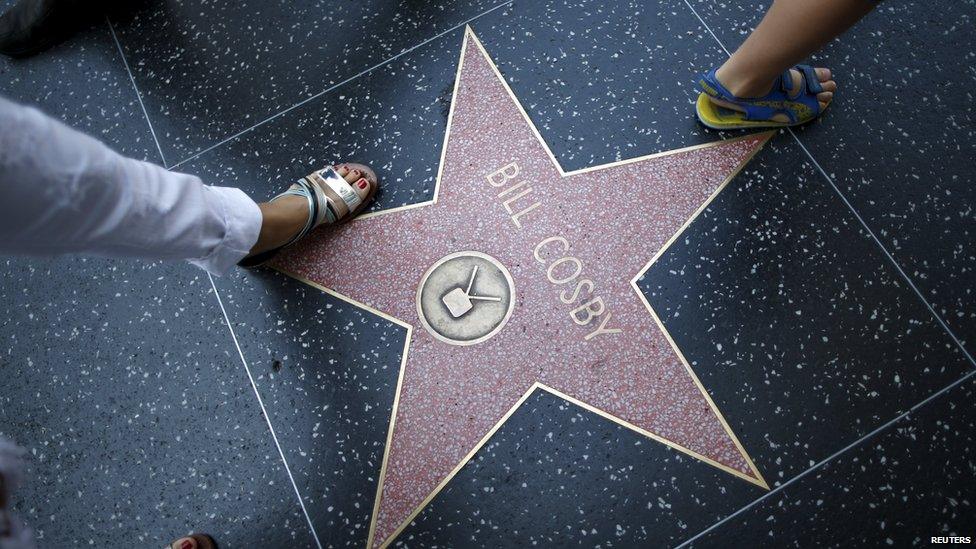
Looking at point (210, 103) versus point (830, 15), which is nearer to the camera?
point (830, 15)

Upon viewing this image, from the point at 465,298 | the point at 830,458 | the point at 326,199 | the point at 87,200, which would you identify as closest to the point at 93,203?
the point at 87,200

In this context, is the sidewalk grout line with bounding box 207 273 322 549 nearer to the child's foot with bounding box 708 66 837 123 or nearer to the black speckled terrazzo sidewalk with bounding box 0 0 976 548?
the black speckled terrazzo sidewalk with bounding box 0 0 976 548

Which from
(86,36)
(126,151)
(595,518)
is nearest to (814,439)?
(595,518)

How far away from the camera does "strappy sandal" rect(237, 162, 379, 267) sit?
113 cm

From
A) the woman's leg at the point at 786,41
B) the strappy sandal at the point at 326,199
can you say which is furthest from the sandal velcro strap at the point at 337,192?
the woman's leg at the point at 786,41

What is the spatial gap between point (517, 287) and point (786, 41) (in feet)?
1.99

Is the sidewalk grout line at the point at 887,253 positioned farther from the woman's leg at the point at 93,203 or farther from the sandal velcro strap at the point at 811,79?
the woman's leg at the point at 93,203

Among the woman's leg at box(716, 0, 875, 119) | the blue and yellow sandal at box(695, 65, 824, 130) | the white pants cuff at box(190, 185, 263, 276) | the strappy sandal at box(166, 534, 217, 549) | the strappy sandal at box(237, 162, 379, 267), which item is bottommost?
the strappy sandal at box(166, 534, 217, 549)

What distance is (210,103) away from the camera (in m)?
1.31

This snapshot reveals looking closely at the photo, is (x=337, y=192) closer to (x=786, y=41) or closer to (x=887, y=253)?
(x=786, y=41)

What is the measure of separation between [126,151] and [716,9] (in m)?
1.29

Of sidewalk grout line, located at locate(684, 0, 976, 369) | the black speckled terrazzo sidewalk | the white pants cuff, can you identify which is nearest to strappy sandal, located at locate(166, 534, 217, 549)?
the black speckled terrazzo sidewalk

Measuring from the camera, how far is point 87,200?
67cm

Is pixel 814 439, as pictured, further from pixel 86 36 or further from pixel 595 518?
pixel 86 36
